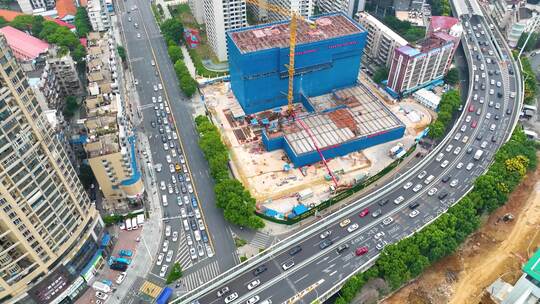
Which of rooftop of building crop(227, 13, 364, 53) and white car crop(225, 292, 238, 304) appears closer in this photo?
white car crop(225, 292, 238, 304)

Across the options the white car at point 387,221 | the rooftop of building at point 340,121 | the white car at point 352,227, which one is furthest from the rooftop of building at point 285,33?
the white car at point 387,221

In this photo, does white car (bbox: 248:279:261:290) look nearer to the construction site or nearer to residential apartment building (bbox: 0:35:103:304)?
the construction site

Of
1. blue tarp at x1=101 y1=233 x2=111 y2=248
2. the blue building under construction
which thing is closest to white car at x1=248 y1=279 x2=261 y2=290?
blue tarp at x1=101 y1=233 x2=111 y2=248

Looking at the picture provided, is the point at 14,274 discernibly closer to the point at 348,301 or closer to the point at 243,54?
the point at 348,301

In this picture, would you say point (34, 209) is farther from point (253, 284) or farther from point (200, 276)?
point (253, 284)

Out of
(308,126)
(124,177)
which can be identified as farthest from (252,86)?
(124,177)
